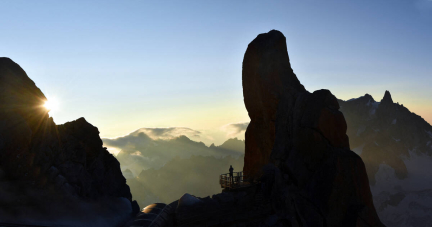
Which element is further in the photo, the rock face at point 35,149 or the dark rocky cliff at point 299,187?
the rock face at point 35,149

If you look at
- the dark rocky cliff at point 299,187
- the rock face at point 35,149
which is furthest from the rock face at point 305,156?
the rock face at point 35,149

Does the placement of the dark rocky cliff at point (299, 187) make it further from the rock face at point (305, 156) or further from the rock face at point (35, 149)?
the rock face at point (35, 149)

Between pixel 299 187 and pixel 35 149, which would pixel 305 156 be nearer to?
pixel 299 187

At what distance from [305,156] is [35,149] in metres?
35.1

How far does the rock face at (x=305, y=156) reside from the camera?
32500 mm

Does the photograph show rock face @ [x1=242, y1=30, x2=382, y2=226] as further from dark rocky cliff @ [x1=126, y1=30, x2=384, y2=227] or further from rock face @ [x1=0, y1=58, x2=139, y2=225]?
rock face @ [x1=0, y1=58, x2=139, y2=225]

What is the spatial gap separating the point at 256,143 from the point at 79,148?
30482 millimetres

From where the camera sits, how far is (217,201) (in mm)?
36375

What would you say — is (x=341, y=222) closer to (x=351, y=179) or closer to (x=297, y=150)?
(x=351, y=179)

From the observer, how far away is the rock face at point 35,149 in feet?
122

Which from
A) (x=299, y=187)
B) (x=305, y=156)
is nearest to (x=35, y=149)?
(x=299, y=187)

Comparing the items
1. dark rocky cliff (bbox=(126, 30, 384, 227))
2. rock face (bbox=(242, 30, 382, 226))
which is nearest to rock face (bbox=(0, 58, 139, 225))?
dark rocky cliff (bbox=(126, 30, 384, 227))

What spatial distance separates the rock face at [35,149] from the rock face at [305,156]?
27.8m

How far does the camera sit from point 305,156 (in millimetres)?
37406
